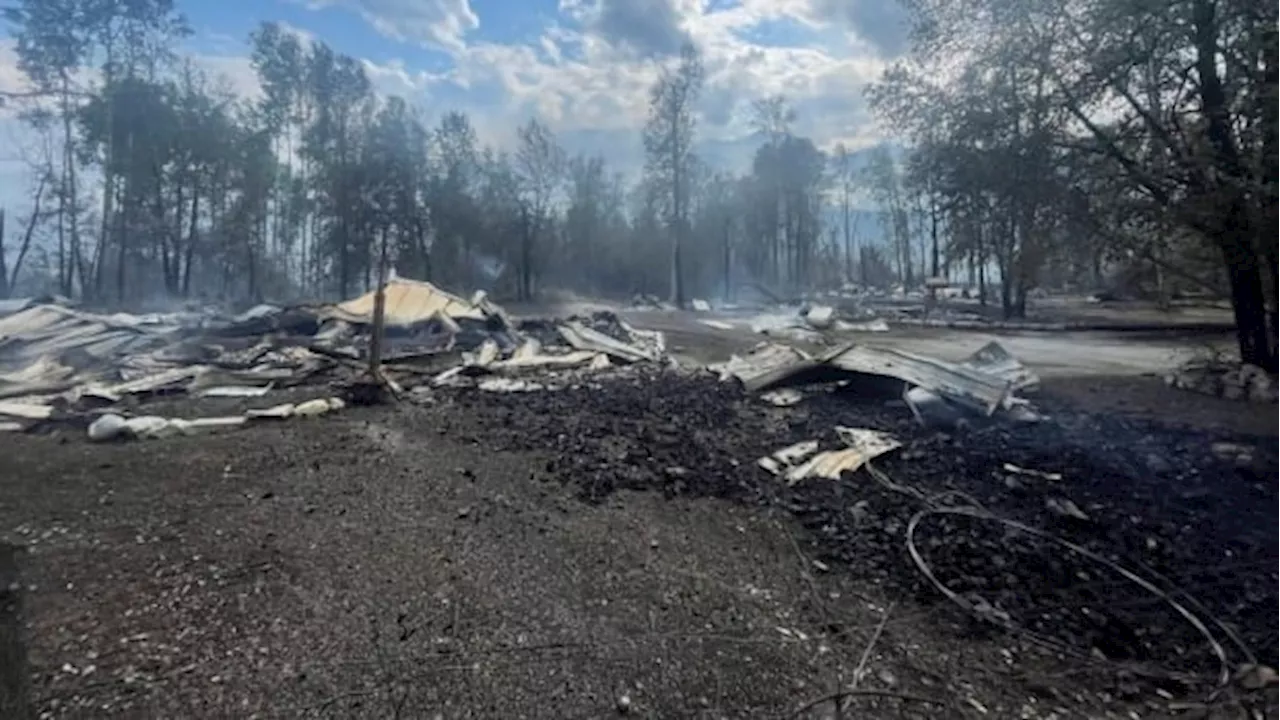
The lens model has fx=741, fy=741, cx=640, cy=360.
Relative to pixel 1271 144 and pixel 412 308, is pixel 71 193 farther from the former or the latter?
pixel 1271 144

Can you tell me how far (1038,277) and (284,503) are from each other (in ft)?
34.7

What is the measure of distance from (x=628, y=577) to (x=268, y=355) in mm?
9971

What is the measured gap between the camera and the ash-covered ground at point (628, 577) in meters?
2.70

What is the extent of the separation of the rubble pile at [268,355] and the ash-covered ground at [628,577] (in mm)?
1442

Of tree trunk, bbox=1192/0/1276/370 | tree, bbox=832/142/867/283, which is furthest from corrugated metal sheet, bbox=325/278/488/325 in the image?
tree, bbox=832/142/867/283

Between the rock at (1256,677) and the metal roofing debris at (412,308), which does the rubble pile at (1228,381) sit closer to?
the rock at (1256,677)

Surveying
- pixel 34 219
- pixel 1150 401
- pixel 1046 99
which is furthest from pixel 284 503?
pixel 34 219

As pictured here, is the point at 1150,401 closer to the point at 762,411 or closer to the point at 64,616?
the point at 762,411

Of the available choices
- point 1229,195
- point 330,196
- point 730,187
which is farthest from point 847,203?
point 1229,195

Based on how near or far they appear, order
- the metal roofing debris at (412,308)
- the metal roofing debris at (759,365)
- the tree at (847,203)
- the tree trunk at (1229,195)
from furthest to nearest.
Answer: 1. the tree at (847,203)
2. the metal roofing debris at (412,308)
3. the metal roofing debris at (759,365)
4. the tree trunk at (1229,195)

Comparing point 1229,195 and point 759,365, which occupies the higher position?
point 1229,195

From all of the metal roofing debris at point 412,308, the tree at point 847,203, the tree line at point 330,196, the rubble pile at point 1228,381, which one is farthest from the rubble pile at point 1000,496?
the tree at point 847,203

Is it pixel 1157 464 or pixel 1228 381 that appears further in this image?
pixel 1228 381

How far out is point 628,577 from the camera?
3.71m
